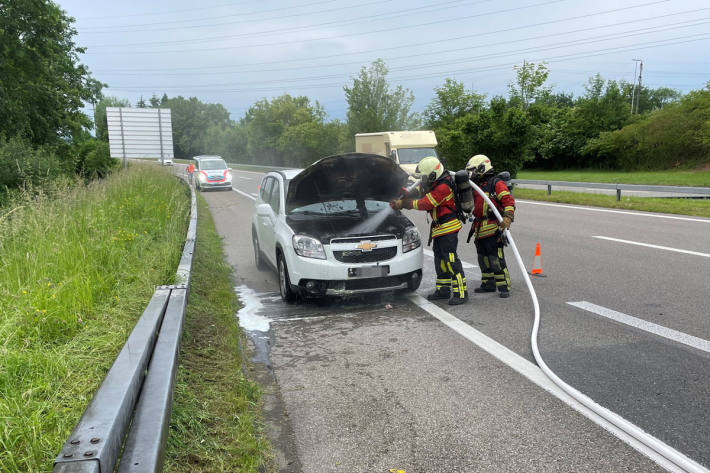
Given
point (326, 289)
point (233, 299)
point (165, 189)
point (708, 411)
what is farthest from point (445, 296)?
point (165, 189)

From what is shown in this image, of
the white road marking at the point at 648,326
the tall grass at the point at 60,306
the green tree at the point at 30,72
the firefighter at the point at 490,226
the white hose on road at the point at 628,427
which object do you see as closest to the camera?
the tall grass at the point at 60,306

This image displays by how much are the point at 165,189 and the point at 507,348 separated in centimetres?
1333

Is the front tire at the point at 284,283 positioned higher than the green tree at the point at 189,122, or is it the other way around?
the green tree at the point at 189,122

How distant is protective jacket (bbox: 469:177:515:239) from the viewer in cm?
697

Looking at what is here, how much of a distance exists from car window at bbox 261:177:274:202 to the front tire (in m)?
1.83

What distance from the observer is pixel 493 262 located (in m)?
6.95

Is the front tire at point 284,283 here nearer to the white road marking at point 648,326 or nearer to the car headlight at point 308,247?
the car headlight at point 308,247

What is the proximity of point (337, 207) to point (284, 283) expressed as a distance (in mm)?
1259

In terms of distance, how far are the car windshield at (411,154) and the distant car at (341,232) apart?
583 inches

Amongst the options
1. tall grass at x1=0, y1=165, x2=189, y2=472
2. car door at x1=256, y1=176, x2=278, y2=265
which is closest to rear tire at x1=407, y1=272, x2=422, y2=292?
car door at x1=256, y1=176, x2=278, y2=265

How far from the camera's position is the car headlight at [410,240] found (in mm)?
6586

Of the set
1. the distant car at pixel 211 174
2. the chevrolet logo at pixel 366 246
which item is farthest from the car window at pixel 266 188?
the distant car at pixel 211 174

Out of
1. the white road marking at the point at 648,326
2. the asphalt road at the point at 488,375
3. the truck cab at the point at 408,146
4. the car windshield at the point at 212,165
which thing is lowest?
the asphalt road at the point at 488,375

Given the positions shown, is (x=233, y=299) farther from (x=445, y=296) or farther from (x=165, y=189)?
(x=165, y=189)
